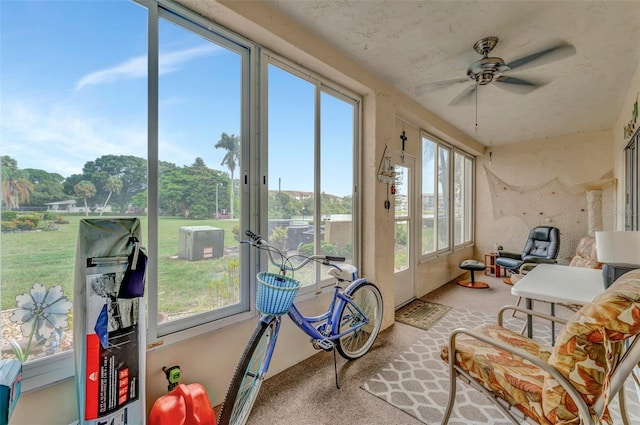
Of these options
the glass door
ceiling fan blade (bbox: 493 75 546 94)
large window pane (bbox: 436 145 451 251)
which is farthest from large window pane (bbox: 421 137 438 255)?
ceiling fan blade (bbox: 493 75 546 94)

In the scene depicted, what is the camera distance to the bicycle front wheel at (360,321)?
228 cm

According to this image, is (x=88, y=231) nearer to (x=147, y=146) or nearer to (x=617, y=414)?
(x=147, y=146)

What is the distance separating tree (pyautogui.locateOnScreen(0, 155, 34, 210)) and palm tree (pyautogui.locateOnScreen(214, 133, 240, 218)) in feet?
2.97

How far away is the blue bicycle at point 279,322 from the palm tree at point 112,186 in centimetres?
70

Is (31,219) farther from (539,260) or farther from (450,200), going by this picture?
(539,260)

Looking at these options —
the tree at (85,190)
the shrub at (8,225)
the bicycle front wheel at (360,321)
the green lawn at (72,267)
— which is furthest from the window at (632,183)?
the shrub at (8,225)

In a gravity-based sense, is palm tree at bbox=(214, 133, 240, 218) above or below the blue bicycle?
above

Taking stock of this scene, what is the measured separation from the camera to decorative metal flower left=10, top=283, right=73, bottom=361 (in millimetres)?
1189

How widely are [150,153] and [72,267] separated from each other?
2.17 feet

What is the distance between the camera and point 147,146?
4.98 feet

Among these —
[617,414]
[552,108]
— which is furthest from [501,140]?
[617,414]

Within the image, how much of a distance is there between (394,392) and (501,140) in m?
5.09

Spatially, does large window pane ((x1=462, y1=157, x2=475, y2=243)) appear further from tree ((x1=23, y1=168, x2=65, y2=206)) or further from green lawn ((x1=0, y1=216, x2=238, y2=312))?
tree ((x1=23, y1=168, x2=65, y2=206))

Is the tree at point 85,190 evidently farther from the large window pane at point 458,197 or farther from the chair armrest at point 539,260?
the chair armrest at point 539,260
